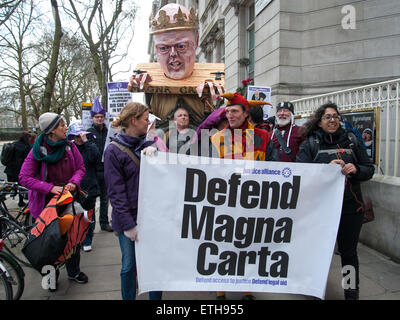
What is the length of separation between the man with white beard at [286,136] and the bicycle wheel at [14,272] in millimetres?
3131

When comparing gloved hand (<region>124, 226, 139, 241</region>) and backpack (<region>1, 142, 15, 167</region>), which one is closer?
gloved hand (<region>124, 226, 139, 241</region>)

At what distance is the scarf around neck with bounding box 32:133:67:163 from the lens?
3180 mm

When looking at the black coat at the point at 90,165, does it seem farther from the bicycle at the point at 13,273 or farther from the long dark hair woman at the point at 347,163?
the long dark hair woman at the point at 347,163

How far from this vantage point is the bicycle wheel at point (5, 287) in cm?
283

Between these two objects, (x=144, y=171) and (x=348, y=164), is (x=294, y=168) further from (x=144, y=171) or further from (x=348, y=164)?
(x=144, y=171)

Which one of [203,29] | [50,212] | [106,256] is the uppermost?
[203,29]

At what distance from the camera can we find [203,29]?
2091cm

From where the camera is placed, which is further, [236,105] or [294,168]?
[236,105]

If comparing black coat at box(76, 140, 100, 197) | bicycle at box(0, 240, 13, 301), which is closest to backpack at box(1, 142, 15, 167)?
black coat at box(76, 140, 100, 197)

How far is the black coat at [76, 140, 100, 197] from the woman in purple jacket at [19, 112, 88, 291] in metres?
1.17

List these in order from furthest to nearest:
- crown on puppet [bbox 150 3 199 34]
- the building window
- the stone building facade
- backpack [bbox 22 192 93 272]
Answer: the building window → the stone building facade → crown on puppet [bbox 150 3 199 34] → backpack [bbox 22 192 93 272]

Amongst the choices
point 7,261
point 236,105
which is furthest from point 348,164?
point 7,261

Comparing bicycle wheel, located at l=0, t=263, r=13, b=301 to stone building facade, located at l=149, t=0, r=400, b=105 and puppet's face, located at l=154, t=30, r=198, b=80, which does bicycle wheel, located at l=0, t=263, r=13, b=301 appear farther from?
stone building facade, located at l=149, t=0, r=400, b=105
